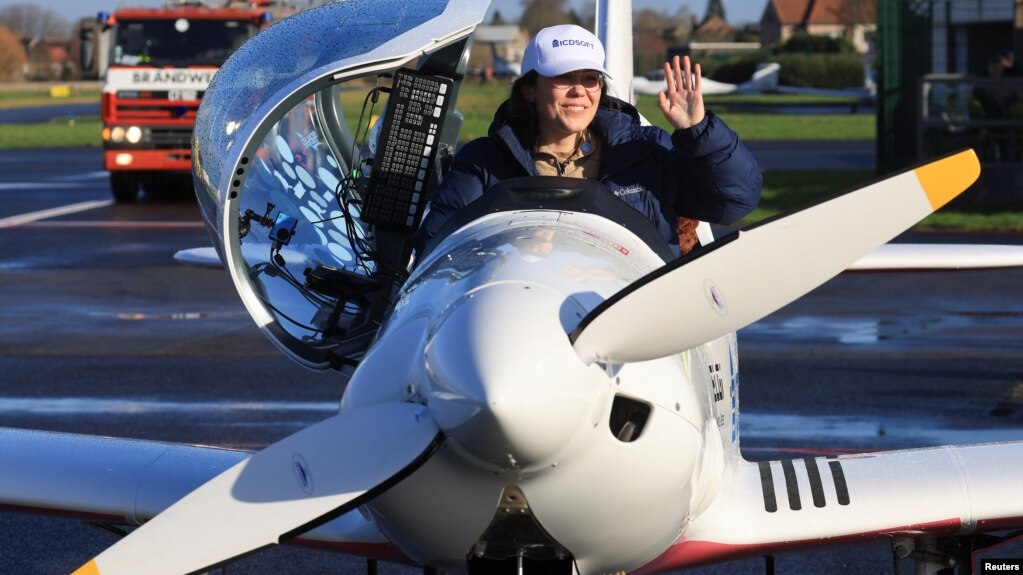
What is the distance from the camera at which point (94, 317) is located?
38.0ft

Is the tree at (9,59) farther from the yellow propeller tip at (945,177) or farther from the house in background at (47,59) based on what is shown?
the yellow propeller tip at (945,177)

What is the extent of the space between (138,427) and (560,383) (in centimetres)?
527

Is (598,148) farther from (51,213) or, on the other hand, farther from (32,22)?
(32,22)

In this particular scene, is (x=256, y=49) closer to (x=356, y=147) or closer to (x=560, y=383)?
(x=356, y=147)

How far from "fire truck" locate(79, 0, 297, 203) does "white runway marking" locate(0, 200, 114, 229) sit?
1.62 ft

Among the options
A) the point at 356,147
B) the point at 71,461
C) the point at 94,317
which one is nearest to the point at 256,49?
the point at 356,147

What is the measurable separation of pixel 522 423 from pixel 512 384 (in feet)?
0.27

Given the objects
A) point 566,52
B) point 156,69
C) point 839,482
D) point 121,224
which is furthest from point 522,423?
point 156,69

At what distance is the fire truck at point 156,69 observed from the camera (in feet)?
68.4

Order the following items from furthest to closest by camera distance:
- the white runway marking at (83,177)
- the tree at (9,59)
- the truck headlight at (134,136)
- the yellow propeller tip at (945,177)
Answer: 1. the tree at (9,59)
2. the white runway marking at (83,177)
3. the truck headlight at (134,136)
4. the yellow propeller tip at (945,177)

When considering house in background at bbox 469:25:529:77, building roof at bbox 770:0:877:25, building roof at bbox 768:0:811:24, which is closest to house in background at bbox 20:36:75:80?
house in background at bbox 469:25:529:77

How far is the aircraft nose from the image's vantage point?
2996 mm

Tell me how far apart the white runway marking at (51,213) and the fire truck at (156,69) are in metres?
0.49

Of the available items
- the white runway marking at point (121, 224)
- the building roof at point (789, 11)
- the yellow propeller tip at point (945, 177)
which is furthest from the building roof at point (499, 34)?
the yellow propeller tip at point (945, 177)
